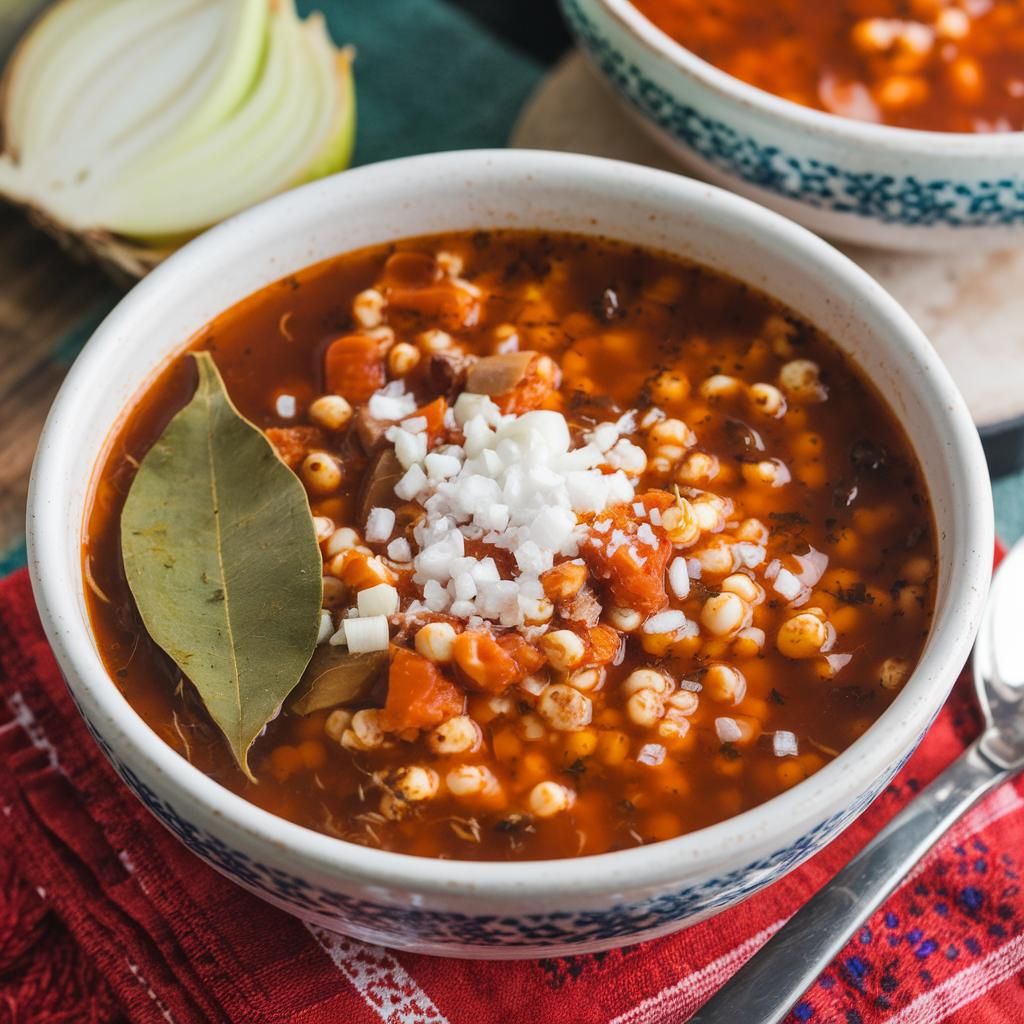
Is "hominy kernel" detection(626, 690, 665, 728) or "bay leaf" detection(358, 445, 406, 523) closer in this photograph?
"hominy kernel" detection(626, 690, 665, 728)

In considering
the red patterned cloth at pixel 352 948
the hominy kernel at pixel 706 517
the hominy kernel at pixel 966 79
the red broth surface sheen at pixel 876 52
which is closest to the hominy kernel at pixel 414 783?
the red patterned cloth at pixel 352 948

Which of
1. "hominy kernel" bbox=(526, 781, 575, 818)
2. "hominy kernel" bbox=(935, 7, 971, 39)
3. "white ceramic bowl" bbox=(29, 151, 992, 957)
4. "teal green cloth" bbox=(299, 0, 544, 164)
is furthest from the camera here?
"teal green cloth" bbox=(299, 0, 544, 164)

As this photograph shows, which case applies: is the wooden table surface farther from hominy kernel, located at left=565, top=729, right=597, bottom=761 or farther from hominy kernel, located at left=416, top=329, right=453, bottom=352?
hominy kernel, located at left=565, top=729, right=597, bottom=761

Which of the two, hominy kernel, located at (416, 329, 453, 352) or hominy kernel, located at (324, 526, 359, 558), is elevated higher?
hominy kernel, located at (416, 329, 453, 352)

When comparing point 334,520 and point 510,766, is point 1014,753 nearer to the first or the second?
point 510,766

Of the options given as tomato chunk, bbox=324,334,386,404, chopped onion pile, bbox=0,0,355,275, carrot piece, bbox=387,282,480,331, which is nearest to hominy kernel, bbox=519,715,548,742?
tomato chunk, bbox=324,334,386,404

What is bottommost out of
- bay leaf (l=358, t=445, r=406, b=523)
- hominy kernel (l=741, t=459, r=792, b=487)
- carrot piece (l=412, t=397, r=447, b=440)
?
hominy kernel (l=741, t=459, r=792, b=487)
